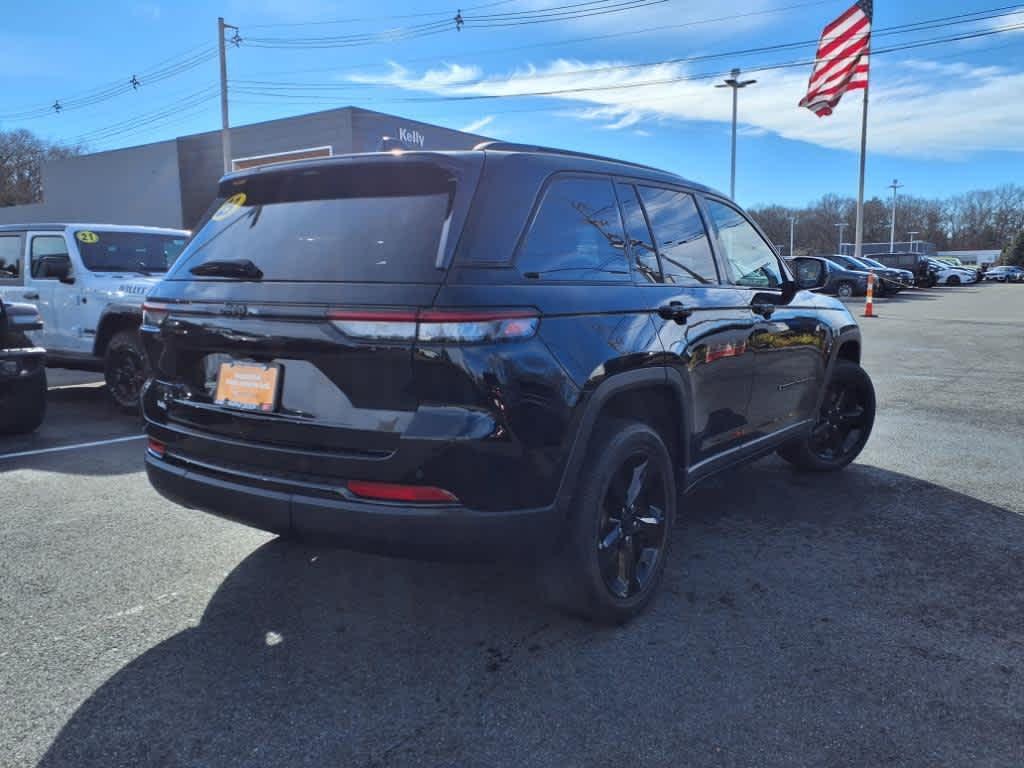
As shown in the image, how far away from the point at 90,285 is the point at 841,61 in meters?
23.6

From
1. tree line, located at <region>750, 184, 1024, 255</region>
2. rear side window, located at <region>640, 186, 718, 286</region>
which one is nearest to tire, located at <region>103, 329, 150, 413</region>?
rear side window, located at <region>640, 186, 718, 286</region>

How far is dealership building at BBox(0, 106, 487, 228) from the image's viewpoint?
1027 inches

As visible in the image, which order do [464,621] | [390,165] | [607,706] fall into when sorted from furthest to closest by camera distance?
[464,621], [390,165], [607,706]

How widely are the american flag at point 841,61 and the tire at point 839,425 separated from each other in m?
21.3

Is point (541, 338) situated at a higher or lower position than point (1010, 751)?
higher

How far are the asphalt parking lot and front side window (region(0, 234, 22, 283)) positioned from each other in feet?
15.7

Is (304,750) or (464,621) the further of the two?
(464,621)

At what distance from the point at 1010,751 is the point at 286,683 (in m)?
2.29

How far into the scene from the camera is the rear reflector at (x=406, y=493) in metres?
2.50

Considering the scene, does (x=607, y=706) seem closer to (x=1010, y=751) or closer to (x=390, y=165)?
(x=1010, y=751)

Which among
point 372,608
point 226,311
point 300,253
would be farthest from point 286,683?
point 300,253

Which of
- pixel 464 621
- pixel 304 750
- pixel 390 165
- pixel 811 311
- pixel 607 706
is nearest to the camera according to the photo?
pixel 304 750

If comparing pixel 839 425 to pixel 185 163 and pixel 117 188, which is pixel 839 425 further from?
pixel 117 188

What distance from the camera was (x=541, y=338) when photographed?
2613 mm
